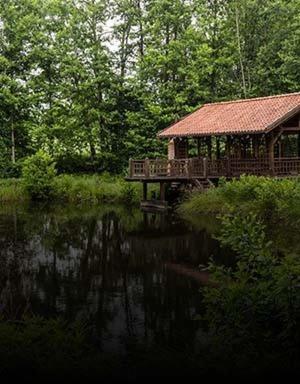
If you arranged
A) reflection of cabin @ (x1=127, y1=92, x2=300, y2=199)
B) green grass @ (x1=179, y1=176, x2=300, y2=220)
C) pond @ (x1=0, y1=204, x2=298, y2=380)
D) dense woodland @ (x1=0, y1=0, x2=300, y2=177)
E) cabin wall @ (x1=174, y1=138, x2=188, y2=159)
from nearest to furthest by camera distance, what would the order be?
pond @ (x1=0, y1=204, x2=298, y2=380)
green grass @ (x1=179, y1=176, x2=300, y2=220)
reflection of cabin @ (x1=127, y1=92, x2=300, y2=199)
cabin wall @ (x1=174, y1=138, x2=188, y2=159)
dense woodland @ (x1=0, y1=0, x2=300, y2=177)

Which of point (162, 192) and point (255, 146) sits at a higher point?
point (255, 146)

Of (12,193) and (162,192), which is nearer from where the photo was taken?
(162,192)

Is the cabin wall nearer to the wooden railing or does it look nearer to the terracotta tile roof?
the terracotta tile roof

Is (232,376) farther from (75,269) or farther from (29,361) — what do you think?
(75,269)

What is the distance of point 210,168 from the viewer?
1138 inches

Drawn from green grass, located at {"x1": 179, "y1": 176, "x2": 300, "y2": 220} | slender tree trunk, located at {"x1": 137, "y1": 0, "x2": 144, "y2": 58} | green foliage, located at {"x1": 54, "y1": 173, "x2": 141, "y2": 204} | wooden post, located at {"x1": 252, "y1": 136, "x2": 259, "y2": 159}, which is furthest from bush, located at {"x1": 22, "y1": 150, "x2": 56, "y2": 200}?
slender tree trunk, located at {"x1": 137, "y1": 0, "x2": 144, "y2": 58}

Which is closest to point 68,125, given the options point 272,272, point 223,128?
point 223,128

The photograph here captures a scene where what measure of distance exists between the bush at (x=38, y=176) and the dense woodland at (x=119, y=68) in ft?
19.0

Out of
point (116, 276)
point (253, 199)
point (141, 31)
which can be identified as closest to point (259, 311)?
point (116, 276)

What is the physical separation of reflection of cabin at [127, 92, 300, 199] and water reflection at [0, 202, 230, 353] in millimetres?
5197

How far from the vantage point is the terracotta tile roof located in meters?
27.2

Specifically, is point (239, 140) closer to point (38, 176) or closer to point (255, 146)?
point (255, 146)

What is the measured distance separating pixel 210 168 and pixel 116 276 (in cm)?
1648

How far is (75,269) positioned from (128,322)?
487 centimetres
